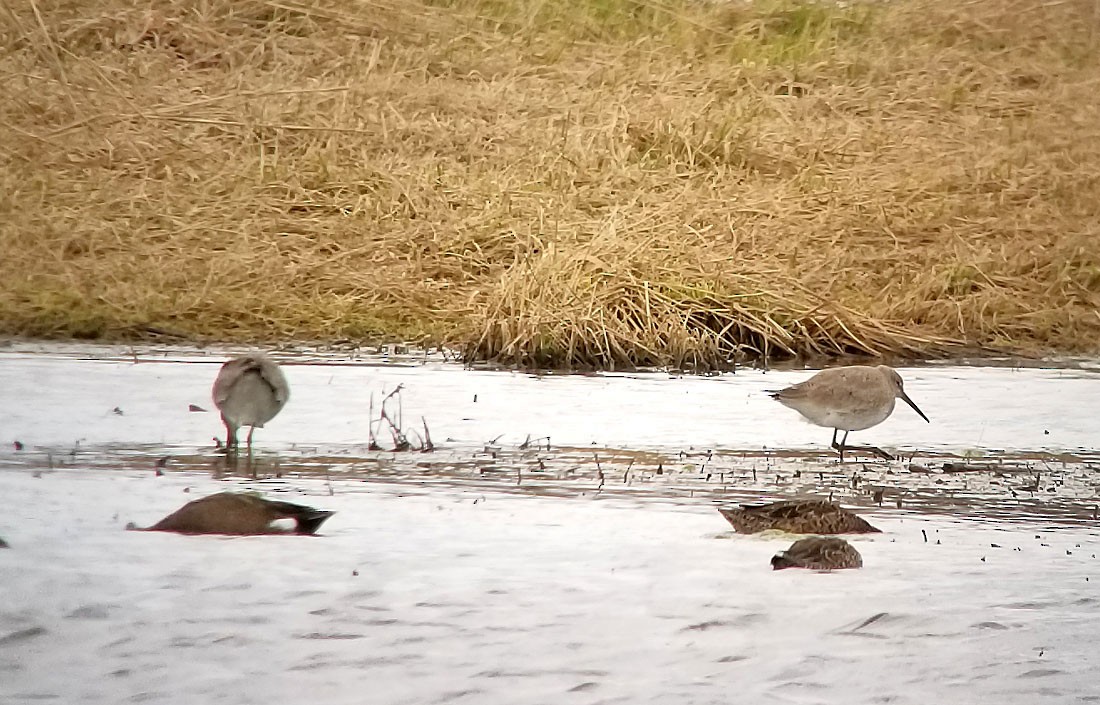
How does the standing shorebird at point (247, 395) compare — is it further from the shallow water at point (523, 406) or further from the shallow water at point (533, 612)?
the shallow water at point (533, 612)

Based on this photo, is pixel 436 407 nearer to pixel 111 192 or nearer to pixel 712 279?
pixel 712 279

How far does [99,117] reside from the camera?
279 inches

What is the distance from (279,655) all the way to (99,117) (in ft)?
17.6

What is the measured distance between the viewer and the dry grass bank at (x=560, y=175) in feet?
15.9

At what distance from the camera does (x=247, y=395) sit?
330cm

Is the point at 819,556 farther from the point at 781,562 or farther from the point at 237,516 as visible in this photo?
the point at 237,516

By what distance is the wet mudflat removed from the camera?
206 cm

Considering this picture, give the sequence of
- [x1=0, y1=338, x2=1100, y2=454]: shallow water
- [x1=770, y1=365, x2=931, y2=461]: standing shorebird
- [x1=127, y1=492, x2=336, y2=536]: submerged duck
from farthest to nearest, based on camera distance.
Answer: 1. [x1=0, y1=338, x2=1100, y2=454]: shallow water
2. [x1=770, y1=365, x2=931, y2=461]: standing shorebird
3. [x1=127, y1=492, x2=336, y2=536]: submerged duck

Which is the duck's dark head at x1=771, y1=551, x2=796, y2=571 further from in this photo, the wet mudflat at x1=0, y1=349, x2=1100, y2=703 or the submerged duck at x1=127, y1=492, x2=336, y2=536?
the submerged duck at x1=127, y1=492, x2=336, y2=536

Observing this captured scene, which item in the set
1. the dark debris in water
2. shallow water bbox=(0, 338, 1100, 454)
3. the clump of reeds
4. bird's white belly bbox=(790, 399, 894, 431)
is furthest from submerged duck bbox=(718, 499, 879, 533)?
the clump of reeds

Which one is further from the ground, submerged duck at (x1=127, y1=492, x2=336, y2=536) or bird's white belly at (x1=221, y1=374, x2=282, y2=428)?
bird's white belly at (x1=221, y1=374, x2=282, y2=428)

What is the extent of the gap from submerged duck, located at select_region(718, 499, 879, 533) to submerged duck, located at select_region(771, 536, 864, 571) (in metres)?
0.10

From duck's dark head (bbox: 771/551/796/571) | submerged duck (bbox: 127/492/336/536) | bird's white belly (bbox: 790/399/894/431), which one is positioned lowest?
duck's dark head (bbox: 771/551/796/571)

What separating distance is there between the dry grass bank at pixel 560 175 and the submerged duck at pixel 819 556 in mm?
1918
